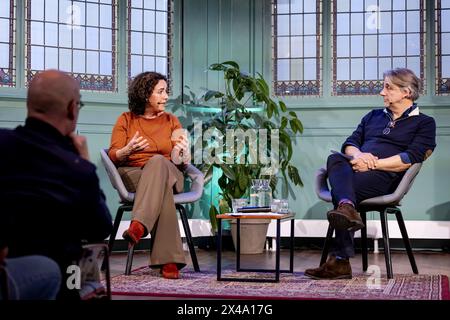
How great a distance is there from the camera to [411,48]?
6188 mm

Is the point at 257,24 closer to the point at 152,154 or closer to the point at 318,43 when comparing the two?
the point at 318,43

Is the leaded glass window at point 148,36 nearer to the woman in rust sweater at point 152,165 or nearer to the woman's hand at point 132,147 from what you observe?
the woman in rust sweater at point 152,165

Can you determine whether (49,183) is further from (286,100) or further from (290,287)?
→ (286,100)

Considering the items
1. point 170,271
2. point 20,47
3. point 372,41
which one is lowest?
point 170,271

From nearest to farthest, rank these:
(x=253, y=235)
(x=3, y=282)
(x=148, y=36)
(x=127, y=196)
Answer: (x=3, y=282) < (x=127, y=196) < (x=253, y=235) < (x=148, y=36)

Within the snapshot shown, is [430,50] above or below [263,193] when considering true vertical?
above

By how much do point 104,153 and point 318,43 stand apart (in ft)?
8.71

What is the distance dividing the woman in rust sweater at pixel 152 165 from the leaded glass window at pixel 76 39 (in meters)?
1.58

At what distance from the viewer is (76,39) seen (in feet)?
19.6

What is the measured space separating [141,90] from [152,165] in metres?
0.59

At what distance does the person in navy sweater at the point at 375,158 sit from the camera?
13.0ft

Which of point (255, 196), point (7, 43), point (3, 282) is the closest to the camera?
point (3, 282)

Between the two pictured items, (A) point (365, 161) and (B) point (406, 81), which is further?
(B) point (406, 81)

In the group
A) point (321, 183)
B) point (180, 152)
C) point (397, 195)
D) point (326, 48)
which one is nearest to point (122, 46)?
point (326, 48)
